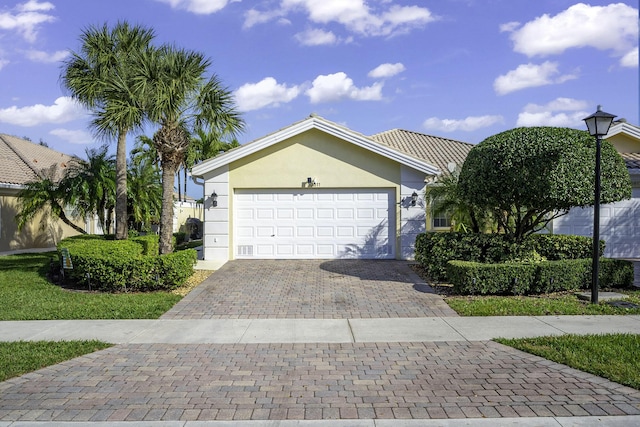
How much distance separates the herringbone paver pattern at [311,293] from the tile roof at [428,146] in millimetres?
7215

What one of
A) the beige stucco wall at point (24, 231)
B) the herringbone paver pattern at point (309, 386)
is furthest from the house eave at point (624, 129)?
the beige stucco wall at point (24, 231)

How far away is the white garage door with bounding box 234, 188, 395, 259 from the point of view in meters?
15.2

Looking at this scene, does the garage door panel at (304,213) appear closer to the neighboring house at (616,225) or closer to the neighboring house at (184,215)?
the neighboring house at (616,225)

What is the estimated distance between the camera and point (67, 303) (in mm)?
9391

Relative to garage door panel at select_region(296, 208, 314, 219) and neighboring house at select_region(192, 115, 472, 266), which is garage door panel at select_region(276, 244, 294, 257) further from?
garage door panel at select_region(296, 208, 314, 219)

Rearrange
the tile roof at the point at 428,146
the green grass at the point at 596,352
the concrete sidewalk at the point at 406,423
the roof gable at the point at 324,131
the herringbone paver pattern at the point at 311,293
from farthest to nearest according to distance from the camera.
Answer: the tile roof at the point at 428,146, the roof gable at the point at 324,131, the herringbone paver pattern at the point at 311,293, the green grass at the point at 596,352, the concrete sidewalk at the point at 406,423

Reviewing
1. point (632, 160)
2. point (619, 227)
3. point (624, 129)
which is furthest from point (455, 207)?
point (624, 129)

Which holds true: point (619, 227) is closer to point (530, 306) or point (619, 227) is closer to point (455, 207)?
point (455, 207)

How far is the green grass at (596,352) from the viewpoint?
17.5 feet

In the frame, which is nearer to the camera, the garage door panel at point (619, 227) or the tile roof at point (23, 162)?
the garage door panel at point (619, 227)

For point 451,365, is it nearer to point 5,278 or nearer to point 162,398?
point 162,398

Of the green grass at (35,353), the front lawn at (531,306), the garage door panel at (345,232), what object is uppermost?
the garage door panel at (345,232)

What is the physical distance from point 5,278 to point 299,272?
798 cm

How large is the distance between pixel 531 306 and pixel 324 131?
28.1 feet
